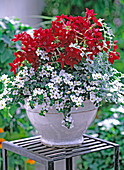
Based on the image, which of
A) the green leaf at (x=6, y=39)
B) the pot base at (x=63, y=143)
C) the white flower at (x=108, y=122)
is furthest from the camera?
the white flower at (x=108, y=122)

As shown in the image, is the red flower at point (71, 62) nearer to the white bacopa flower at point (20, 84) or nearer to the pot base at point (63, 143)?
the white bacopa flower at point (20, 84)

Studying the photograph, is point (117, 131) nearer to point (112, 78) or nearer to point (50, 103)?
point (112, 78)

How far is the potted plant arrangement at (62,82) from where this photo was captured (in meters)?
1.08

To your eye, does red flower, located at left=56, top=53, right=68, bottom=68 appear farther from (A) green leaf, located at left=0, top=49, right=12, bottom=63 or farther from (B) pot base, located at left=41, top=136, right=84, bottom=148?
(A) green leaf, located at left=0, top=49, right=12, bottom=63

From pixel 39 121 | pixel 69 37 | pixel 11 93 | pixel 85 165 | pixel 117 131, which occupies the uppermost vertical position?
pixel 69 37

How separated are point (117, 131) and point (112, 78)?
899 mm

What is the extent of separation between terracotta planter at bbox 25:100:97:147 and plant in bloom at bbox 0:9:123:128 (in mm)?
28

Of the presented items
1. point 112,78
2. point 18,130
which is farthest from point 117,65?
point 112,78

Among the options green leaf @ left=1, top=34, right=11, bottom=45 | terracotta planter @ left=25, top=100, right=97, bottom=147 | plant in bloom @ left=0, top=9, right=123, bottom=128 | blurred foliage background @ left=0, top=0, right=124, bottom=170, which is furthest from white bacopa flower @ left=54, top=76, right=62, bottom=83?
green leaf @ left=1, top=34, right=11, bottom=45

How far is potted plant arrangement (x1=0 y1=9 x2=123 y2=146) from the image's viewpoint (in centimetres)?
108

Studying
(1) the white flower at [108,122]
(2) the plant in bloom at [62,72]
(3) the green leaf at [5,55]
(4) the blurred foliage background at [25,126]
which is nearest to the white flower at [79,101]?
(2) the plant in bloom at [62,72]

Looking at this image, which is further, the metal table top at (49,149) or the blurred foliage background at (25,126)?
the blurred foliage background at (25,126)

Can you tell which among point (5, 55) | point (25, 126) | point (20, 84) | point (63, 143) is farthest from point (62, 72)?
point (25, 126)

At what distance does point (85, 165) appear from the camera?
2.13 metres
